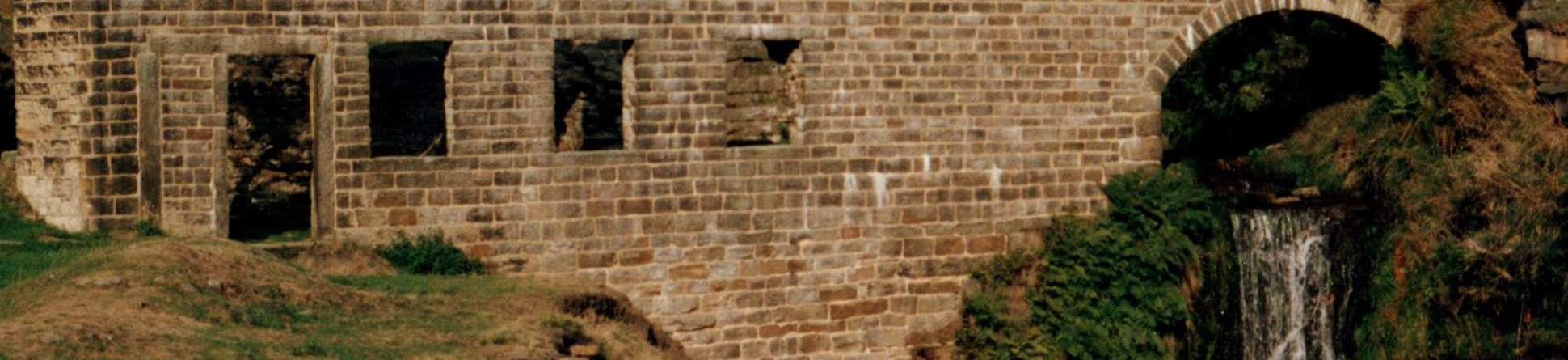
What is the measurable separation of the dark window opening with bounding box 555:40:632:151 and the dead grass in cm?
457

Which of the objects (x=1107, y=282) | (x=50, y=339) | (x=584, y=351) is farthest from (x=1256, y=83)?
(x=50, y=339)

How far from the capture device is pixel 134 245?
49.0 feet

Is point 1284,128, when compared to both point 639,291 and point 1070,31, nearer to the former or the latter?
point 1070,31

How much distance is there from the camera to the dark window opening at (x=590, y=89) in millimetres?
20719

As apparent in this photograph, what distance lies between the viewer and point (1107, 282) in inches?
725

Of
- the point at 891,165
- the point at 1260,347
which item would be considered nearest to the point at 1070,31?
the point at 891,165

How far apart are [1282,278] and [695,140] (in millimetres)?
5164

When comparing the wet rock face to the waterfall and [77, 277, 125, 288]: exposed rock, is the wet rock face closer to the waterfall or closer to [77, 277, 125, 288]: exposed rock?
the waterfall

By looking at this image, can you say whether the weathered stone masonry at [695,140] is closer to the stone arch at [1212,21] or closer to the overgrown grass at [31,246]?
the stone arch at [1212,21]

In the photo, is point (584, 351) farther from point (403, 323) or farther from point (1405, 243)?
point (1405, 243)

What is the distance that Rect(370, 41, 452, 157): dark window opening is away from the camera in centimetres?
1911

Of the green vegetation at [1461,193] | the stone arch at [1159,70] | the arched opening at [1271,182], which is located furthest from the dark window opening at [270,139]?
the green vegetation at [1461,193]

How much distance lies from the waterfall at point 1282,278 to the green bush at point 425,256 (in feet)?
21.4

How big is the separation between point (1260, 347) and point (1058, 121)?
2564 millimetres
